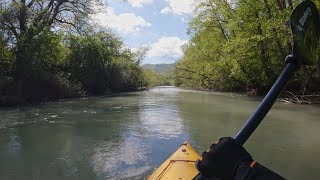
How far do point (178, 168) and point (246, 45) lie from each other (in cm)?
1761

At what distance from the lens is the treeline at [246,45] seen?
60.6ft

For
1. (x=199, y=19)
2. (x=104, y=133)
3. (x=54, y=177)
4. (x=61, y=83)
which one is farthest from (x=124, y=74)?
(x=54, y=177)

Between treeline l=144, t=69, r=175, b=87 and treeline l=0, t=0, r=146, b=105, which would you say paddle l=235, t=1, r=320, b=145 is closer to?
treeline l=0, t=0, r=146, b=105

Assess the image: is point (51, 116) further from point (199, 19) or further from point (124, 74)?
point (124, 74)

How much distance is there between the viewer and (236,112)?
49.0 ft

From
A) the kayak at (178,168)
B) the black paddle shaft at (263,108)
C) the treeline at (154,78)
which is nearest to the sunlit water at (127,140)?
the kayak at (178,168)

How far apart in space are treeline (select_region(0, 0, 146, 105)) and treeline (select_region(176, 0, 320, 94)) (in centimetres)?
846

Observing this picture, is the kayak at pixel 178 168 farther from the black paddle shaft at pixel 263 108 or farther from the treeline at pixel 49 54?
the treeline at pixel 49 54

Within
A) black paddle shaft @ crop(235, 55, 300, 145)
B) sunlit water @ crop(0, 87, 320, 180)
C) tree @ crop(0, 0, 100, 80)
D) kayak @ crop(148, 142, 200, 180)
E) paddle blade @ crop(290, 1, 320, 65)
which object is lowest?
sunlit water @ crop(0, 87, 320, 180)

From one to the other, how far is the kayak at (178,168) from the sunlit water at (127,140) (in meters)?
1.36

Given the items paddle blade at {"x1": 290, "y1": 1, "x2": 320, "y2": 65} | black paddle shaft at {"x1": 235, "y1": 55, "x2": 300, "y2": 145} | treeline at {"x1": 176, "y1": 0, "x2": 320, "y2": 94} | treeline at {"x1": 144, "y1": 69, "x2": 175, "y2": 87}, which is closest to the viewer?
black paddle shaft at {"x1": 235, "y1": 55, "x2": 300, "y2": 145}

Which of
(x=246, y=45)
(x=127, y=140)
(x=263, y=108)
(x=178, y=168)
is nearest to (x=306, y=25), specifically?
(x=263, y=108)

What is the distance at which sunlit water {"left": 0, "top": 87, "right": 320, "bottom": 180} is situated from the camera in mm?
6648

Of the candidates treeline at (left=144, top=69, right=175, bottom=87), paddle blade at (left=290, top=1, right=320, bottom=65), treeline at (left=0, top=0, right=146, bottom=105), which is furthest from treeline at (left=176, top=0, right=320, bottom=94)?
treeline at (left=144, top=69, right=175, bottom=87)
